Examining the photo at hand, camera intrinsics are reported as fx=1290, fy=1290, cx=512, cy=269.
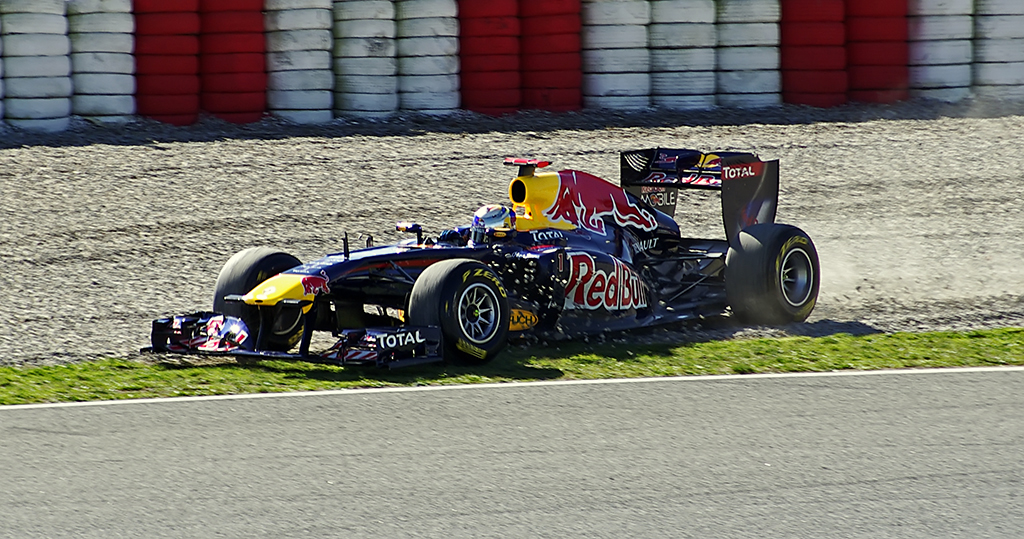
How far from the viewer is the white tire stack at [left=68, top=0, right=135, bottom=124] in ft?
50.1

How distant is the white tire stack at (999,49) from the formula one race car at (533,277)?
831cm

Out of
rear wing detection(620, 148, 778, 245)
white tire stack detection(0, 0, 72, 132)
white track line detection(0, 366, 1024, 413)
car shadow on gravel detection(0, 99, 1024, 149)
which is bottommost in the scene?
white track line detection(0, 366, 1024, 413)

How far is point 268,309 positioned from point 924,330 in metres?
4.93

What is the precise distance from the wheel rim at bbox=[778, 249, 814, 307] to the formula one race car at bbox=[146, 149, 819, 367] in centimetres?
1

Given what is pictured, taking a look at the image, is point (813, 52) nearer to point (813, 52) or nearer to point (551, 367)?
point (813, 52)

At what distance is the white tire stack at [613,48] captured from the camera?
1700 cm

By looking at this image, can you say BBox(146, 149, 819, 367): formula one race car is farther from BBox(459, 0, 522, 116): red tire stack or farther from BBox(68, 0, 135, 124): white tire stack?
BBox(68, 0, 135, 124): white tire stack

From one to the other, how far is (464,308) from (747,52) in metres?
10.2

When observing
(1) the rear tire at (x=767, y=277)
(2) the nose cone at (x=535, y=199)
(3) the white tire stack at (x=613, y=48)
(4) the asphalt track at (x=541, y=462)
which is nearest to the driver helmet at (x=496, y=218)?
(2) the nose cone at (x=535, y=199)

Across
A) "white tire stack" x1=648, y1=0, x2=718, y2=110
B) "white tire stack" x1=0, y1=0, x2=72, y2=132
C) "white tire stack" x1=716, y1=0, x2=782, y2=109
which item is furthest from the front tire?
"white tire stack" x1=716, y1=0, x2=782, y2=109

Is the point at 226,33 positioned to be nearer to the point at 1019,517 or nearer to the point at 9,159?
the point at 9,159

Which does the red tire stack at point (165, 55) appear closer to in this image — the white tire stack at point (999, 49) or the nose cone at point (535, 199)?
the nose cone at point (535, 199)

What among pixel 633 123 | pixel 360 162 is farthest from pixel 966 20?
pixel 360 162

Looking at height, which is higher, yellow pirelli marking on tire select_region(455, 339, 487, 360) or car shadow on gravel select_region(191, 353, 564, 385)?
yellow pirelli marking on tire select_region(455, 339, 487, 360)
